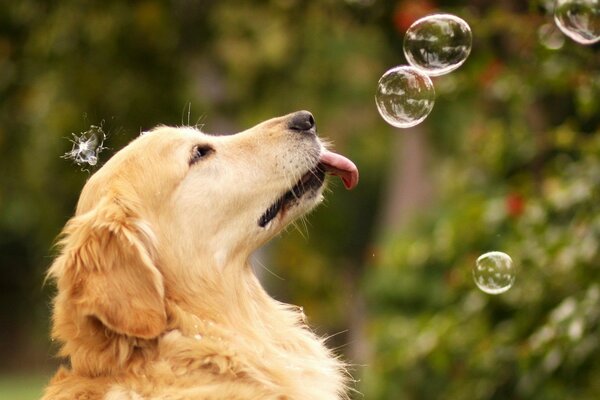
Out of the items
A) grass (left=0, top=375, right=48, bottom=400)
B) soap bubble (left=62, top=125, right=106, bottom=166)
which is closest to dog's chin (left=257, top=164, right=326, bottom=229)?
soap bubble (left=62, top=125, right=106, bottom=166)

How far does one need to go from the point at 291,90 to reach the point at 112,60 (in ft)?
14.0

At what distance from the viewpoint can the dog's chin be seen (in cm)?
441

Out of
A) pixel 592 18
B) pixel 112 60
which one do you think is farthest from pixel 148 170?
pixel 112 60

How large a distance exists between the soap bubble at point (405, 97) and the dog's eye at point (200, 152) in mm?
913

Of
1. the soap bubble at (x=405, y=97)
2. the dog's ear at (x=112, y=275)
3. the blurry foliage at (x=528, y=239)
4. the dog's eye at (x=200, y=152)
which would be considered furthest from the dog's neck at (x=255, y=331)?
the blurry foliage at (x=528, y=239)

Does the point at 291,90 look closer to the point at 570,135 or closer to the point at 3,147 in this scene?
the point at 3,147

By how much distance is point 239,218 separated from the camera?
436cm

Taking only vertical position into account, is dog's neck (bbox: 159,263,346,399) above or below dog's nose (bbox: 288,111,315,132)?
below

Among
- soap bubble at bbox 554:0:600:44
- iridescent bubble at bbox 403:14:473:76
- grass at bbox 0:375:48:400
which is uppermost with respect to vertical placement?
soap bubble at bbox 554:0:600:44

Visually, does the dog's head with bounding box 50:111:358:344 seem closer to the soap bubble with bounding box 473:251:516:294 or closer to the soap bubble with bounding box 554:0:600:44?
the soap bubble with bounding box 473:251:516:294

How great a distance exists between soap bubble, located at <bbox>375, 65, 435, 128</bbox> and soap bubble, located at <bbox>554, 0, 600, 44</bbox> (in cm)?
69

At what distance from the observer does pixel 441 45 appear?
499 cm

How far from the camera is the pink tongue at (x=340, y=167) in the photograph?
15.0 ft

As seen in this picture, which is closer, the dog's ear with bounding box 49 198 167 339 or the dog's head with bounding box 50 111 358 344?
the dog's ear with bounding box 49 198 167 339
